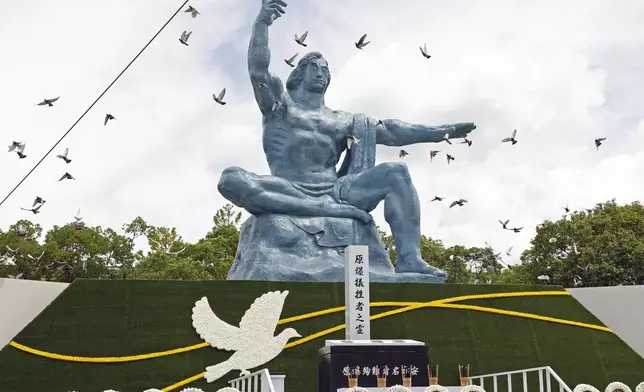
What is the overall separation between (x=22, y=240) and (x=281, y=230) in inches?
627

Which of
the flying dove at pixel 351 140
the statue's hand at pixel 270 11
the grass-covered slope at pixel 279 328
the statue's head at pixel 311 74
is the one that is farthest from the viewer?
the statue's head at pixel 311 74

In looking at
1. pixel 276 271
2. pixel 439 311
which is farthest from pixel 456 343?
pixel 276 271

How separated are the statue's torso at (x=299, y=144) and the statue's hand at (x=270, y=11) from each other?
1.05 m

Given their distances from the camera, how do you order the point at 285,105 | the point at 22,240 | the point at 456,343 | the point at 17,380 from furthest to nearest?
the point at 22,240 → the point at 285,105 → the point at 456,343 → the point at 17,380

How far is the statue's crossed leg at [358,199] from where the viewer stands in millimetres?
7801

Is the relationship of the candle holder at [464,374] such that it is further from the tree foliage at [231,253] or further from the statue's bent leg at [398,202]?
the tree foliage at [231,253]

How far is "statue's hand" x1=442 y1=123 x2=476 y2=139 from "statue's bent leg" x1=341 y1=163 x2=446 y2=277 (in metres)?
1.09

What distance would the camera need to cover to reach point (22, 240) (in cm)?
2136

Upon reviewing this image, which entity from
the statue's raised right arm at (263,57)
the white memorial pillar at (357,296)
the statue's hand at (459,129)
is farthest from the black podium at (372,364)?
the statue's hand at (459,129)

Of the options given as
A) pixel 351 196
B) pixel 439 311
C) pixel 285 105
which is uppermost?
pixel 285 105

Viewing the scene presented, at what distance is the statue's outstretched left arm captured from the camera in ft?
29.2

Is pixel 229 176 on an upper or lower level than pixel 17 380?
upper

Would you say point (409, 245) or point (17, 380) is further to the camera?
point (409, 245)

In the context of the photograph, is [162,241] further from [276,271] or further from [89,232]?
[276,271]
